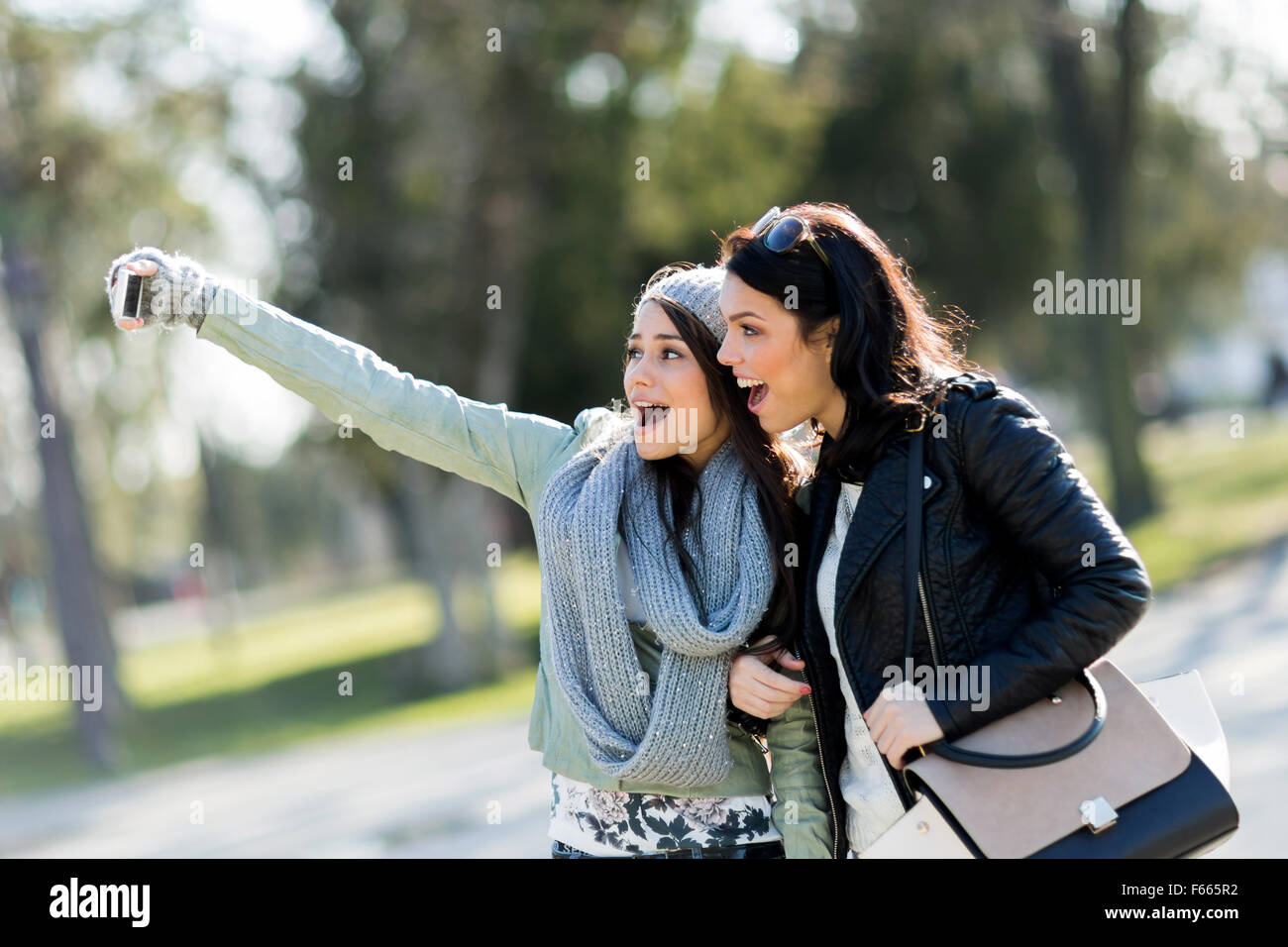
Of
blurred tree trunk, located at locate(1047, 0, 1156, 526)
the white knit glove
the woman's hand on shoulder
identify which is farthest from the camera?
blurred tree trunk, located at locate(1047, 0, 1156, 526)

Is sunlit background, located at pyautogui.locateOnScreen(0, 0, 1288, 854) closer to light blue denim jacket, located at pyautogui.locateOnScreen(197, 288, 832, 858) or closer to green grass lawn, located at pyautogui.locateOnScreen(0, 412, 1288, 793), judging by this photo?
green grass lawn, located at pyautogui.locateOnScreen(0, 412, 1288, 793)

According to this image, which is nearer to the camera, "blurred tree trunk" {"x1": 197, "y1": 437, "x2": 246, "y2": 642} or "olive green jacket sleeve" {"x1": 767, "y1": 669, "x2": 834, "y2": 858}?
"olive green jacket sleeve" {"x1": 767, "y1": 669, "x2": 834, "y2": 858}

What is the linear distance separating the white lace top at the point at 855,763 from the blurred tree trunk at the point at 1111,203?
1953 cm

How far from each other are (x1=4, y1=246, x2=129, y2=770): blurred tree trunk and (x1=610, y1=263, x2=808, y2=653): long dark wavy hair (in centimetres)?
1561

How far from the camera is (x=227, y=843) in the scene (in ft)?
30.5

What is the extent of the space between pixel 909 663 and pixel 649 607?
1.89 ft

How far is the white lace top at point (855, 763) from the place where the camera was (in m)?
2.66

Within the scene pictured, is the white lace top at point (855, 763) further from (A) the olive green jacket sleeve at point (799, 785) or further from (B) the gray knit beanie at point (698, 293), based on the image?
(B) the gray knit beanie at point (698, 293)

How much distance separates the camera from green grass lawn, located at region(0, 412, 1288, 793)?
17.1m

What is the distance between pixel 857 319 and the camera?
2.75 metres

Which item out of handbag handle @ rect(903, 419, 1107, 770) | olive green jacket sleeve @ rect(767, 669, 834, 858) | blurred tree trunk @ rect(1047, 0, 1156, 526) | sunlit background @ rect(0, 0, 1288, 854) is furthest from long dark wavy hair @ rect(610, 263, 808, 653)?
blurred tree trunk @ rect(1047, 0, 1156, 526)
